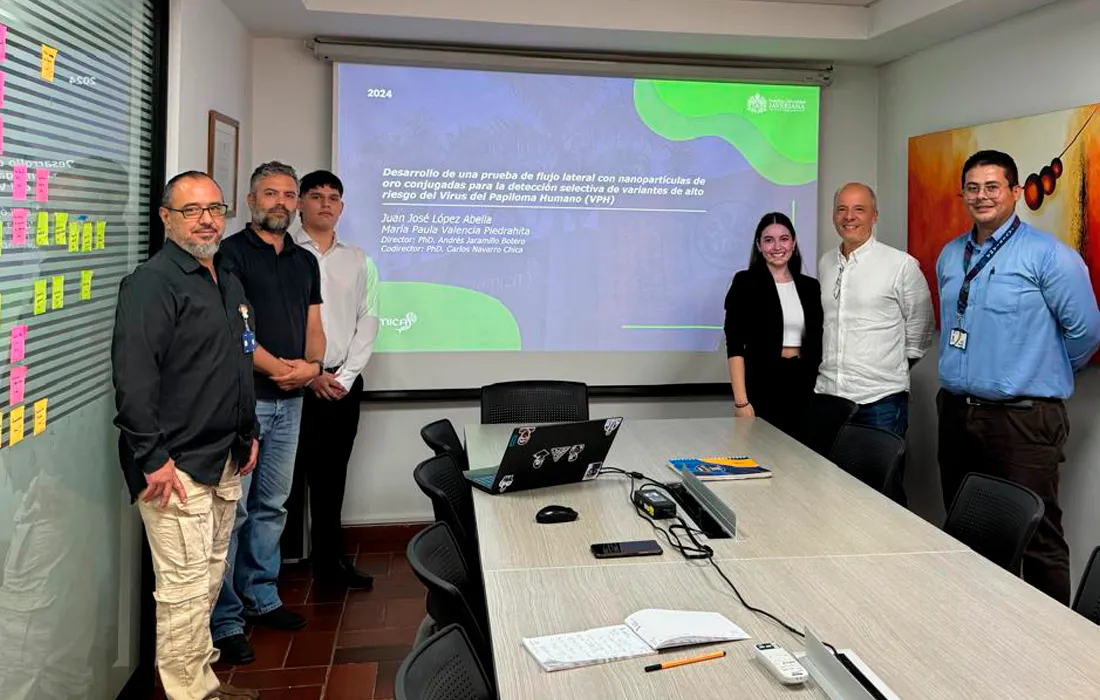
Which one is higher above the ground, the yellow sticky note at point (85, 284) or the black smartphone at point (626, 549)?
the yellow sticky note at point (85, 284)

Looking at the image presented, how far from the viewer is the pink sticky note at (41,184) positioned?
216 centimetres

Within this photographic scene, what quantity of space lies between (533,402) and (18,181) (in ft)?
7.58

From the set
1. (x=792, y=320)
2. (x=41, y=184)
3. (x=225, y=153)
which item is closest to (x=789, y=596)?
(x=41, y=184)

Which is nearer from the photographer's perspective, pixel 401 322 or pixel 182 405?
pixel 182 405

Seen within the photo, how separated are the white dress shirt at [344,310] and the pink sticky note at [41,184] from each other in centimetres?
173

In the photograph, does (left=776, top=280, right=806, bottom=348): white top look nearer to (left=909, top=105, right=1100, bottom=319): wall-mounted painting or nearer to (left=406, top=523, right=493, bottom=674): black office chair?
(left=909, top=105, right=1100, bottom=319): wall-mounted painting

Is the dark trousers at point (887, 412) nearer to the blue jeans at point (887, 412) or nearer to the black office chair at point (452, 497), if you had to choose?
the blue jeans at point (887, 412)

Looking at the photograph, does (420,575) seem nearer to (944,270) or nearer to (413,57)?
(944,270)

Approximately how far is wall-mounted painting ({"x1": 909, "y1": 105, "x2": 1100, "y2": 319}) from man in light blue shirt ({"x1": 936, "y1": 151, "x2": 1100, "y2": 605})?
0.29 metres

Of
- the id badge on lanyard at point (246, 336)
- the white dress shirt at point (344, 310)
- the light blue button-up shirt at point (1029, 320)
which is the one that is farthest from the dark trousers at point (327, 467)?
the light blue button-up shirt at point (1029, 320)

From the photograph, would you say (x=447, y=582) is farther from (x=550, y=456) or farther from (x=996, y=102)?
(x=996, y=102)

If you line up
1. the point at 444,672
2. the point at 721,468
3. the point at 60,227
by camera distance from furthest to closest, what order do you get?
the point at 721,468 < the point at 60,227 < the point at 444,672

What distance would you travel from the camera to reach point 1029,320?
322 centimetres

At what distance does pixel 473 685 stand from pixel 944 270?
116 inches
